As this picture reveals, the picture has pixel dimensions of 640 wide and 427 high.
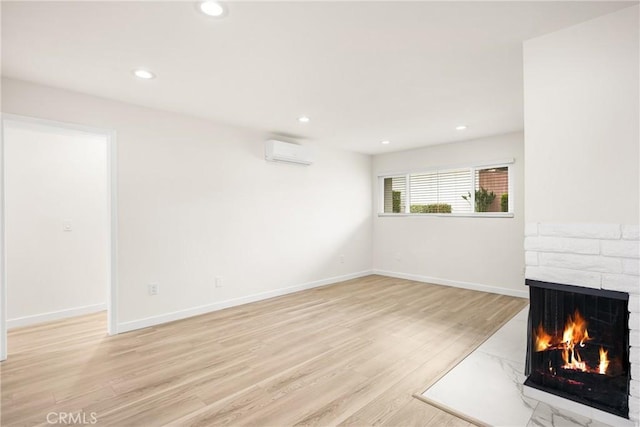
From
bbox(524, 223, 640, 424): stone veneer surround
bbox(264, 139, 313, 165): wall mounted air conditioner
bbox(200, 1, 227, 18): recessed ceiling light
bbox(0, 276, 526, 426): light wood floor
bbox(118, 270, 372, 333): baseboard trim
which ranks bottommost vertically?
bbox(0, 276, 526, 426): light wood floor

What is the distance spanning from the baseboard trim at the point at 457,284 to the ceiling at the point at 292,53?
2.58 meters

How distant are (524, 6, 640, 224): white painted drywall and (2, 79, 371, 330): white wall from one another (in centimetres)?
339

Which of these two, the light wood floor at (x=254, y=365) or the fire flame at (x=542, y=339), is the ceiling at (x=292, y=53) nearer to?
the fire flame at (x=542, y=339)

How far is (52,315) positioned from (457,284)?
572 cm

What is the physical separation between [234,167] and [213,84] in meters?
1.52

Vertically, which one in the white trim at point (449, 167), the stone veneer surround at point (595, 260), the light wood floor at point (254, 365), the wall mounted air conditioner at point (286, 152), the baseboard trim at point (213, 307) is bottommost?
the light wood floor at point (254, 365)

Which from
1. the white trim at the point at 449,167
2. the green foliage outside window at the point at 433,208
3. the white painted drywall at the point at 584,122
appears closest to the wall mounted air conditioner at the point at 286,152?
the white trim at the point at 449,167

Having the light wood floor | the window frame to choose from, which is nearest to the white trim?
the window frame

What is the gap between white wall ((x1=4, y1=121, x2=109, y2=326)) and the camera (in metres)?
3.65

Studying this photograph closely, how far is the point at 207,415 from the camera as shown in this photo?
6.48 ft

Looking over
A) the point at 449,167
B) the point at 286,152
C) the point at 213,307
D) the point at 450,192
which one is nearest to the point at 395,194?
the point at 450,192

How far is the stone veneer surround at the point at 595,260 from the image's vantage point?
1789 mm

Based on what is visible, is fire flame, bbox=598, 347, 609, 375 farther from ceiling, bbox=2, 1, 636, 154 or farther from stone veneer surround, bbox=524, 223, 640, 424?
ceiling, bbox=2, 1, 636, 154

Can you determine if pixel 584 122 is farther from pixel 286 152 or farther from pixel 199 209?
pixel 199 209
